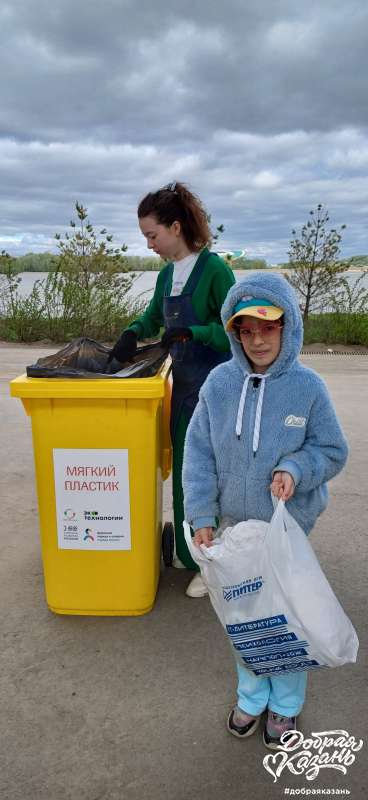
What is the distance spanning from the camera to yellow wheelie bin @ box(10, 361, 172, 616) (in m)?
2.41

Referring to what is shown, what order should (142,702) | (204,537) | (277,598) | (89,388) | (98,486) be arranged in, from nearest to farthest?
(277,598), (204,537), (142,702), (89,388), (98,486)

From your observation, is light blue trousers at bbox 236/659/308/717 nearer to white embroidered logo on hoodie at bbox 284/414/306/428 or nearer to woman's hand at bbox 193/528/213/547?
woman's hand at bbox 193/528/213/547

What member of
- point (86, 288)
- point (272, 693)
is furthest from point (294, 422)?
point (86, 288)

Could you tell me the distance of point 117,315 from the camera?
990cm

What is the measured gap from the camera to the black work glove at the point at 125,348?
2816 millimetres

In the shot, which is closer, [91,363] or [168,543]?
[91,363]

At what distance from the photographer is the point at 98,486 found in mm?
2494

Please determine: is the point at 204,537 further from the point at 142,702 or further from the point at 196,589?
the point at 196,589

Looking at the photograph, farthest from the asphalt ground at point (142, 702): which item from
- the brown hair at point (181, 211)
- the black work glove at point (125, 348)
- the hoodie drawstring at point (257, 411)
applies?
the brown hair at point (181, 211)

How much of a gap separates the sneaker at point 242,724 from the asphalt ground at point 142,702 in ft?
0.07

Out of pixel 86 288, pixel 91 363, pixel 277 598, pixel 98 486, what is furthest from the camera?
pixel 86 288

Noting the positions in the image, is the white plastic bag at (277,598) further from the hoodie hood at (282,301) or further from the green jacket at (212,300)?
the green jacket at (212,300)

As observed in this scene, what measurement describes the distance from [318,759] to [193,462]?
3.29 feet

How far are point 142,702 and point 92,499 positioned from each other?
77 centimetres
